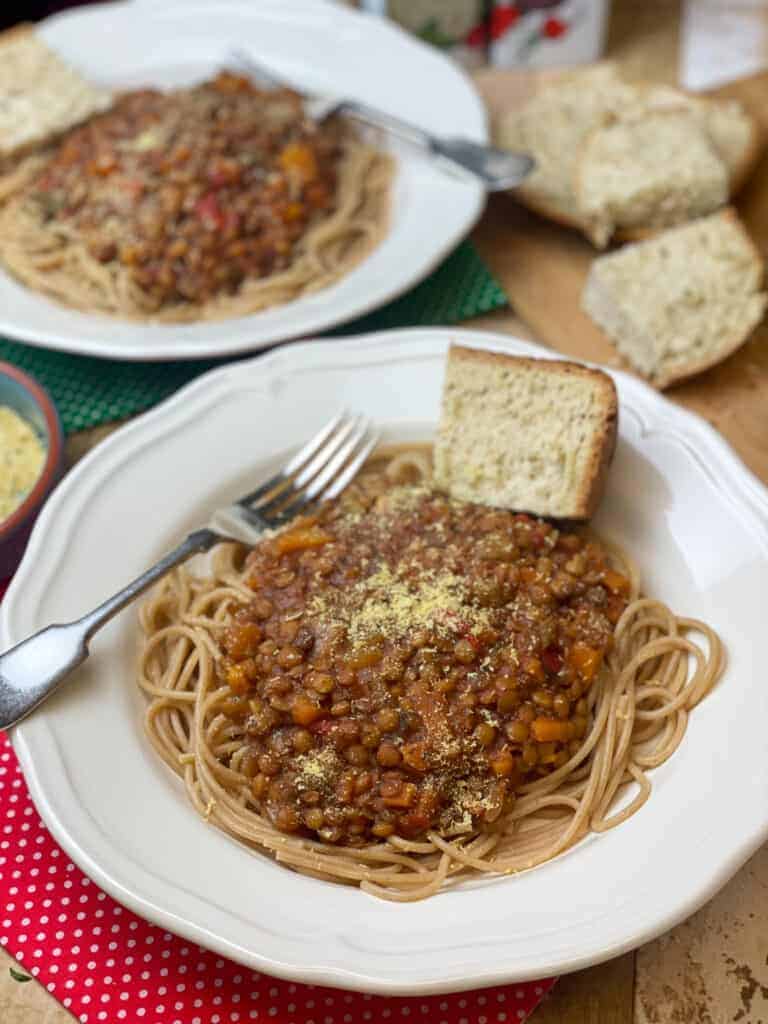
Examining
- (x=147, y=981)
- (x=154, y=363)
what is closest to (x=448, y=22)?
(x=154, y=363)

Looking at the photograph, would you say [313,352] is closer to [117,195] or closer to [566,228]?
[117,195]

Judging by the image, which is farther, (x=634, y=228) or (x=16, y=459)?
(x=634, y=228)

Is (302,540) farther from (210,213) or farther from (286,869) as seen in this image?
(210,213)

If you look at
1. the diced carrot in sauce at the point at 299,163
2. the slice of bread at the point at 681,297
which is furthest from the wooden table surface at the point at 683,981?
the diced carrot in sauce at the point at 299,163

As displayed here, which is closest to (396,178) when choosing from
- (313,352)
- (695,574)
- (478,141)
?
(478,141)

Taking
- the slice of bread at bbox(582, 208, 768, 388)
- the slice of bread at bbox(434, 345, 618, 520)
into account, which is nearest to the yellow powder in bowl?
the slice of bread at bbox(434, 345, 618, 520)

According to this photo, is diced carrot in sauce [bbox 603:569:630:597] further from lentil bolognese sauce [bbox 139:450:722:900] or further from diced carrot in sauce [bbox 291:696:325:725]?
diced carrot in sauce [bbox 291:696:325:725]

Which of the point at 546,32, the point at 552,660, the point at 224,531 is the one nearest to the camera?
the point at 552,660
